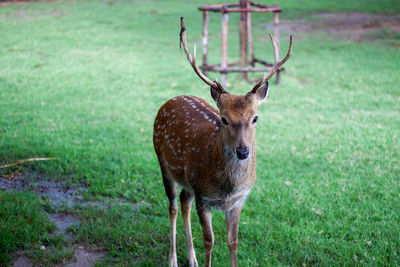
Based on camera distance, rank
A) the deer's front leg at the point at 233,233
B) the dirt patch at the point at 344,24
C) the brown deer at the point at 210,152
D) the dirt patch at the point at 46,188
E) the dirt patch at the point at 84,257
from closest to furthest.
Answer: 1. the brown deer at the point at 210,152
2. the deer's front leg at the point at 233,233
3. the dirt patch at the point at 84,257
4. the dirt patch at the point at 46,188
5. the dirt patch at the point at 344,24

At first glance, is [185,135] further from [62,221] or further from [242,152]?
[62,221]

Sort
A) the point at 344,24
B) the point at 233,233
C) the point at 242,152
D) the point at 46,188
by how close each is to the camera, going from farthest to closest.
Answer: the point at 344,24 → the point at 46,188 → the point at 233,233 → the point at 242,152

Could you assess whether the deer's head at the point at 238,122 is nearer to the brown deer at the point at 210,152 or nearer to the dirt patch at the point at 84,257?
the brown deer at the point at 210,152

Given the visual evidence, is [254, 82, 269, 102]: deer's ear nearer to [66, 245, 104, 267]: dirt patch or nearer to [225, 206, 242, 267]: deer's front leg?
[225, 206, 242, 267]: deer's front leg

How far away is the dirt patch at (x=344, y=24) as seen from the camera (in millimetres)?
14480

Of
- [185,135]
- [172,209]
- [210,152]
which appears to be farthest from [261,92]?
[172,209]

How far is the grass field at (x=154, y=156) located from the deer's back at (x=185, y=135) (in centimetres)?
84

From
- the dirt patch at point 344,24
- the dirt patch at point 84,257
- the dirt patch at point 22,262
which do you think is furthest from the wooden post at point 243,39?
the dirt patch at point 22,262

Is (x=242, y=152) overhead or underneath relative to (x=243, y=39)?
underneath

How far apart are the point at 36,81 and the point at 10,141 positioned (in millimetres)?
3543

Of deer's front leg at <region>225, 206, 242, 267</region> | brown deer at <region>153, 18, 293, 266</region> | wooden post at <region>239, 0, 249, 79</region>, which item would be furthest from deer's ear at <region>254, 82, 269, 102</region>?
wooden post at <region>239, 0, 249, 79</region>

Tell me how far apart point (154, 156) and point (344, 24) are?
40.3ft

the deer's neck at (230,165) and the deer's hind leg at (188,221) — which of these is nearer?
the deer's neck at (230,165)

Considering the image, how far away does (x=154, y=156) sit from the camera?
5852 millimetres
